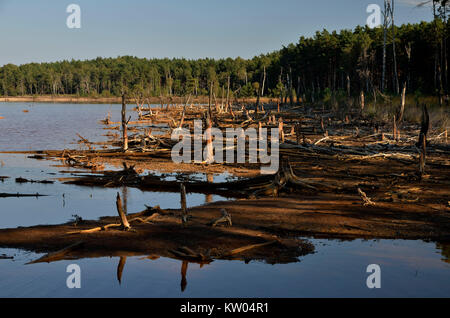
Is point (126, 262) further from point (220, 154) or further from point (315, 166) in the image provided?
point (220, 154)

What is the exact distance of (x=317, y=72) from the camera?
91.8 meters

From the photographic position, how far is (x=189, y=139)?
112 feet

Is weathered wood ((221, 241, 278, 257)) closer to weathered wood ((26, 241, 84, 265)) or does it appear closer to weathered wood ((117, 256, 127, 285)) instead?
weathered wood ((117, 256, 127, 285))

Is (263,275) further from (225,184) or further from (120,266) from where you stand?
(225,184)

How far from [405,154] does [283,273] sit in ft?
47.8

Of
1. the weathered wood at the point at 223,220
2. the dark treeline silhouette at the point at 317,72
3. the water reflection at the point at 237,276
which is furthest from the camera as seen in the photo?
the dark treeline silhouette at the point at 317,72

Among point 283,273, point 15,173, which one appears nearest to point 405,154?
point 283,273

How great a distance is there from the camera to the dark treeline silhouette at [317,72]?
57.8 meters

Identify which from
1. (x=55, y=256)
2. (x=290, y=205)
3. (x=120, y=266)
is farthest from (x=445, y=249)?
(x=55, y=256)

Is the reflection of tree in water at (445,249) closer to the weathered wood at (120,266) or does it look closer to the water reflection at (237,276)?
the water reflection at (237,276)

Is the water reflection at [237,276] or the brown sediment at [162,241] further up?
the brown sediment at [162,241]

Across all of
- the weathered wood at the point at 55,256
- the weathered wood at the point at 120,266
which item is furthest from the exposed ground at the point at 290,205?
the weathered wood at the point at 120,266

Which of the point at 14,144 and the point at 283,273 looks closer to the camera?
the point at 283,273
